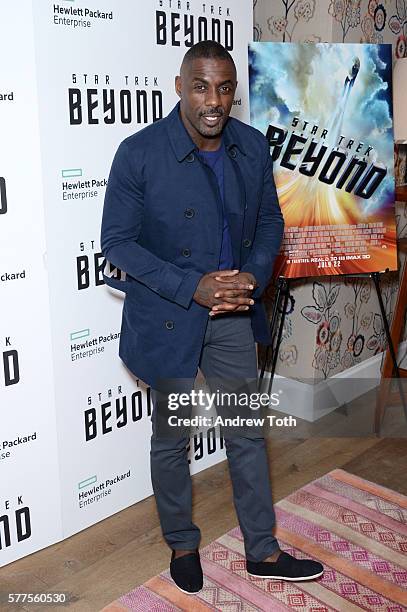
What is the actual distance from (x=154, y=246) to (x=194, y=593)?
0.97m

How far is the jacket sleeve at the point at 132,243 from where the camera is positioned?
71.0 inches

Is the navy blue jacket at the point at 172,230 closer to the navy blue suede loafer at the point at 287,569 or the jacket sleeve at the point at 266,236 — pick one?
the jacket sleeve at the point at 266,236

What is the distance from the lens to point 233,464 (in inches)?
77.4

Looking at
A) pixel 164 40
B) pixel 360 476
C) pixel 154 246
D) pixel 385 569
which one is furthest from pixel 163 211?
pixel 360 476

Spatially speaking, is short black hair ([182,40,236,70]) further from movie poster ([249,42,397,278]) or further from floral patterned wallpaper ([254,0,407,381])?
floral patterned wallpaper ([254,0,407,381])

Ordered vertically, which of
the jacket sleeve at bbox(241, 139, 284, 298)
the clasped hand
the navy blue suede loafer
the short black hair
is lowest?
the navy blue suede loafer

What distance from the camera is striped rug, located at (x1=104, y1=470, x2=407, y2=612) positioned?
1990 millimetres

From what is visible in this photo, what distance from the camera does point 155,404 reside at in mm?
1982

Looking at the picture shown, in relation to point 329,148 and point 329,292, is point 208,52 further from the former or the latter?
point 329,292

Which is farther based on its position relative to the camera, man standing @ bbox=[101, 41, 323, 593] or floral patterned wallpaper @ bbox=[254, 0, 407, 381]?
floral patterned wallpaper @ bbox=[254, 0, 407, 381]

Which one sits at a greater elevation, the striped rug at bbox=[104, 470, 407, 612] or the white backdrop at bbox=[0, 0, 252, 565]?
the white backdrop at bbox=[0, 0, 252, 565]

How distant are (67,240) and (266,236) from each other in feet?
1.93

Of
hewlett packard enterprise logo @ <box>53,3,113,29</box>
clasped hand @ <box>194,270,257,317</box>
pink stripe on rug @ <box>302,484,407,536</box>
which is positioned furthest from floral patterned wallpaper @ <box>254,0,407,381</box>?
clasped hand @ <box>194,270,257,317</box>

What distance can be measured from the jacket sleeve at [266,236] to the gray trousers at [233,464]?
123 millimetres
